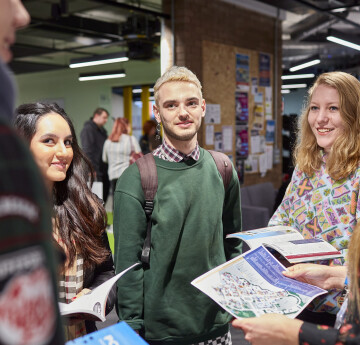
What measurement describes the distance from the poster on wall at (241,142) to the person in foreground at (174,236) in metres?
5.82

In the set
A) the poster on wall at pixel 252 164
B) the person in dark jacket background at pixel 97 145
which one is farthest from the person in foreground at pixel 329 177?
the person in dark jacket background at pixel 97 145

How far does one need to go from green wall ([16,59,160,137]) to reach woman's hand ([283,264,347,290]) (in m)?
13.3

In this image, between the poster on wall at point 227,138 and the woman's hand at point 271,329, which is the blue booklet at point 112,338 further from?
the poster on wall at point 227,138

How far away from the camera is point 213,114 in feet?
23.3

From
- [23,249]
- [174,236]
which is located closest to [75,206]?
[174,236]

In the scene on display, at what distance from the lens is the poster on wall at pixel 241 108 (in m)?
7.64

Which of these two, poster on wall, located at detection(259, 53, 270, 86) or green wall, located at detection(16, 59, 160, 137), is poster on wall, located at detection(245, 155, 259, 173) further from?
green wall, located at detection(16, 59, 160, 137)

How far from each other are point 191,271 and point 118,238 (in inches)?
12.6

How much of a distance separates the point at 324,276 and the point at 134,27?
25.6 ft

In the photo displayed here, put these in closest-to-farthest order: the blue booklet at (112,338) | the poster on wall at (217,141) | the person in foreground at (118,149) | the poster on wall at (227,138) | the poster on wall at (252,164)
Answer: the blue booklet at (112,338) → the poster on wall at (217,141) → the poster on wall at (227,138) → the person in foreground at (118,149) → the poster on wall at (252,164)

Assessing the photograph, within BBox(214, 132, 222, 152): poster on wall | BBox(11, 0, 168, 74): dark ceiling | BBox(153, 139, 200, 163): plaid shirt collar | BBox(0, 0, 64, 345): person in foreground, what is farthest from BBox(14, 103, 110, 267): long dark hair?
BBox(214, 132, 222, 152): poster on wall

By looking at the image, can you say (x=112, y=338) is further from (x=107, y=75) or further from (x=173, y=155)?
(x=107, y=75)

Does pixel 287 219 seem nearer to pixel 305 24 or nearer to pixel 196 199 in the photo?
pixel 196 199

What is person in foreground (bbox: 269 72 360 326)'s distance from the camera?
1.73m
